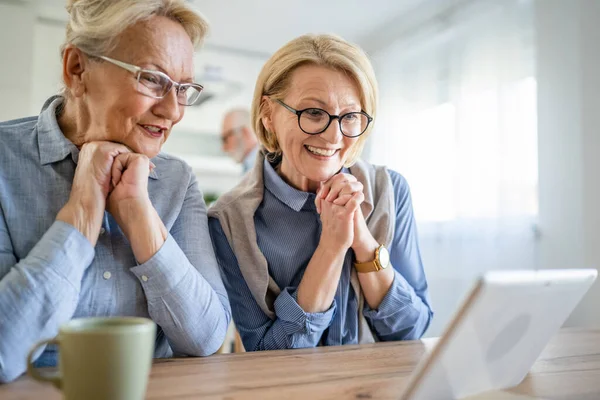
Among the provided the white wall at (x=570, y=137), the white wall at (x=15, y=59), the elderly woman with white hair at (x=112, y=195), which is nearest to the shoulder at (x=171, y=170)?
the elderly woman with white hair at (x=112, y=195)

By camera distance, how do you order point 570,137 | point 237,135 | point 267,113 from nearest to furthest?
1. point 267,113
2. point 570,137
3. point 237,135

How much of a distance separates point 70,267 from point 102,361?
41 cm

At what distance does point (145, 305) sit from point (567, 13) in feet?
8.96

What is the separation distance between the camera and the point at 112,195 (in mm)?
1024

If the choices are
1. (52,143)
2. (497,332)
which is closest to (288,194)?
(52,143)

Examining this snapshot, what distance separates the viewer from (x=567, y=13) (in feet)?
9.18

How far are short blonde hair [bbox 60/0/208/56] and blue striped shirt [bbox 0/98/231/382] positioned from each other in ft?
0.58

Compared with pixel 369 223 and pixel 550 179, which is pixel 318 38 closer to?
pixel 369 223

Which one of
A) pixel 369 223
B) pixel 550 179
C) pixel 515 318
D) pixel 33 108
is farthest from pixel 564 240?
pixel 33 108

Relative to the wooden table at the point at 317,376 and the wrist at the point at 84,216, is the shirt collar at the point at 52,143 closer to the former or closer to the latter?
the wrist at the point at 84,216

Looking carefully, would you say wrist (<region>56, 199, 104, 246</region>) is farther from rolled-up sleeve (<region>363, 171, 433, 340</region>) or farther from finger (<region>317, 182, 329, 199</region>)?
rolled-up sleeve (<region>363, 171, 433, 340</region>)

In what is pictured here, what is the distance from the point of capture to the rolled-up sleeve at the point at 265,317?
1.23 meters

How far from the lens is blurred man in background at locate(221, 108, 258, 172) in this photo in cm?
443

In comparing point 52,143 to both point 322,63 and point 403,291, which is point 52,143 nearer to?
point 322,63
